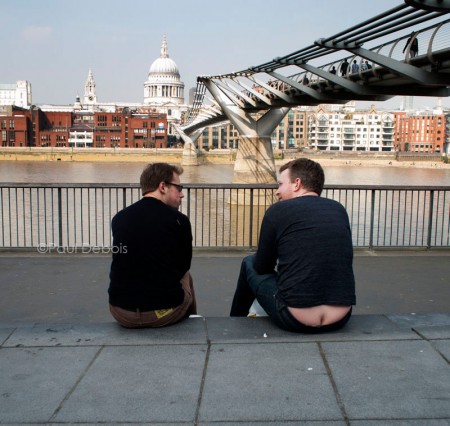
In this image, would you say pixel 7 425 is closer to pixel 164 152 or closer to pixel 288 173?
pixel 288 173

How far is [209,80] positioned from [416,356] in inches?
1192

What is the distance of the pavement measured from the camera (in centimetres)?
231

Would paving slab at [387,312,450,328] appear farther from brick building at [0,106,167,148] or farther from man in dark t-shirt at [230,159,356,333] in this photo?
brick building at [0,106,167,148]

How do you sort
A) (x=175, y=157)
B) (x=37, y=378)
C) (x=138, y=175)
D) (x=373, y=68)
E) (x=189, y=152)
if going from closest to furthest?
1. (x=37, y=378)
2. (x=373, y=68)
3. (x=138, y=175)
4. (x=189, y=152)
5. (x=175, y=157)

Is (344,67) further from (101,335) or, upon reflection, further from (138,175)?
(138,175)

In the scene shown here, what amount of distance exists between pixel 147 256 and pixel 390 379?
133cm

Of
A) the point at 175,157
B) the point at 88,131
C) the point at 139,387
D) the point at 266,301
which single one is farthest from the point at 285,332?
the point at 88,131

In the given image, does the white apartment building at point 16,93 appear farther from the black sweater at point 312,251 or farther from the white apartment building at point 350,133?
the black sweater at point 312,251

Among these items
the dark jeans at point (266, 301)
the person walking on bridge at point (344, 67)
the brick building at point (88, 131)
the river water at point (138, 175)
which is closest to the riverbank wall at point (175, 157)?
the brick building at point (88, 131)

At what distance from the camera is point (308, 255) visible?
9.89 ft

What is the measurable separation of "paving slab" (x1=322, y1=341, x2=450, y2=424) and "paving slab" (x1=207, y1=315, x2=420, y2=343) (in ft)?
0.34

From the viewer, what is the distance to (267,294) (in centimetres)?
327

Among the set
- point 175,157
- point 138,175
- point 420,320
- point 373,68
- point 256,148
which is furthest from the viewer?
point 175,157

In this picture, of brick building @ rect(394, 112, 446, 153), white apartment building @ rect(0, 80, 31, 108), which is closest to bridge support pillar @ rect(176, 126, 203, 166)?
brick building @ rect(394, 112, 446, 153)
